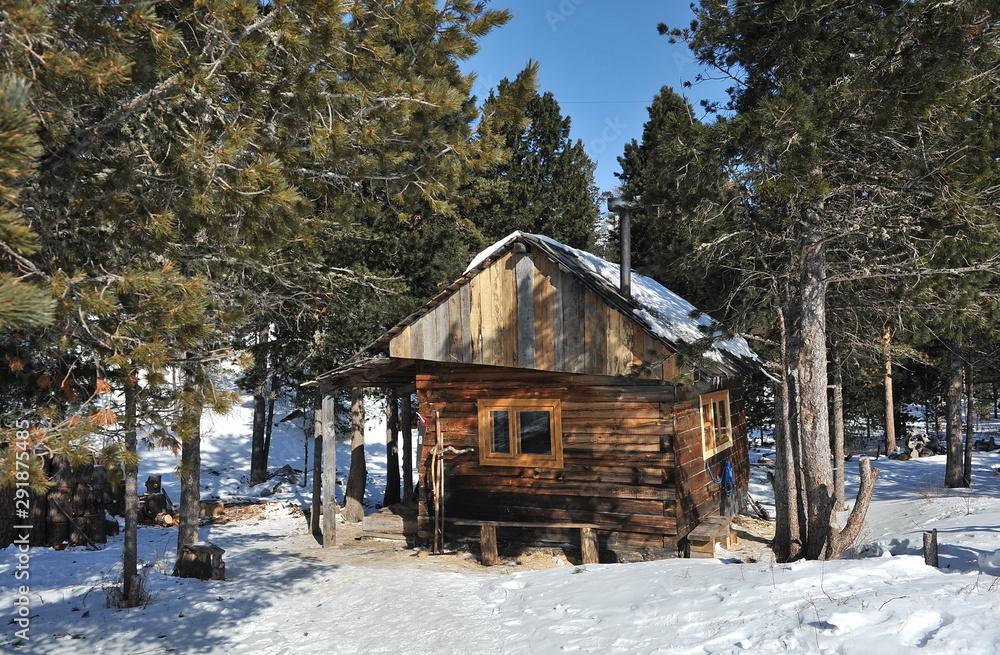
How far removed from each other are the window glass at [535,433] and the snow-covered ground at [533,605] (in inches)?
90.6

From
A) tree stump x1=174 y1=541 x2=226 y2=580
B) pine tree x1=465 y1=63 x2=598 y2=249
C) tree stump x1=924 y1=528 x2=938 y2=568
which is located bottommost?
tree stump x1=174 y1=541 x2=226 y2=580

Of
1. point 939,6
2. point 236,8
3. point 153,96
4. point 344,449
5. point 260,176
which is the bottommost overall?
point 344,449

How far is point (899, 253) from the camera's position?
399 inches

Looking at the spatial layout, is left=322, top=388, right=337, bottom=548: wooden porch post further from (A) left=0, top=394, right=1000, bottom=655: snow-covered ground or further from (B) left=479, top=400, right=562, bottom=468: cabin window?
(B) left=479, top=400, right=562, bottom=468: cabin window

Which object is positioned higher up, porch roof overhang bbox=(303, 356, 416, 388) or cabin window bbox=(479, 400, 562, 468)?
porch roof overhang bbox=(303, 356, 416, 388)

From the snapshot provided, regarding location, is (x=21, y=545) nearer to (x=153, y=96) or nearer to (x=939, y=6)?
(x=153, y=96)

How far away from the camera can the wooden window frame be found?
1424 cm

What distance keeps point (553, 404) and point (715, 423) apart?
5.17m

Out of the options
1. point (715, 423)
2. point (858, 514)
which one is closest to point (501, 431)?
point (715, 423)

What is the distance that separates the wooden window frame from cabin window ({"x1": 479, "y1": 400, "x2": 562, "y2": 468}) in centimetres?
346

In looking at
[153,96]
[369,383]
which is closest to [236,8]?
[153,96]

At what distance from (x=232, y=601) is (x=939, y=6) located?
38.5 ft

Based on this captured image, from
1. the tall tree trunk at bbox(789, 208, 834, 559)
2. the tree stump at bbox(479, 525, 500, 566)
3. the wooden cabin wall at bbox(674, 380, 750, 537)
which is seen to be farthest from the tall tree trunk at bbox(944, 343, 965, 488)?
the tree stump at bbox(479, 525, 500, 566)

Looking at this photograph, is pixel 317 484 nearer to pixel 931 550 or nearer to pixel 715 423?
pixel 715 423
